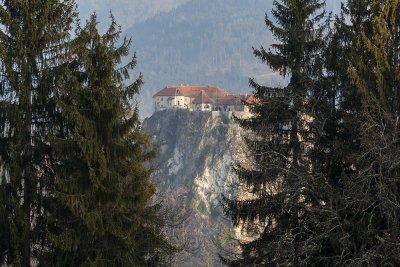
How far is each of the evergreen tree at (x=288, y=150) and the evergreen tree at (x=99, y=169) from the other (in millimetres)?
2653

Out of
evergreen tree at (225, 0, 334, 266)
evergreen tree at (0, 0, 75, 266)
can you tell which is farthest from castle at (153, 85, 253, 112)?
evergreen tree at (0, 0, 75, 266)

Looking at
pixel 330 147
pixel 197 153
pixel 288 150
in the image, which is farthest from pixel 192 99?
pixel 330 147

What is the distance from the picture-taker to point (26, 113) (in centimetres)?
1227

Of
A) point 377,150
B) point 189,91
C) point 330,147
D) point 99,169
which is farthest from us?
point 189,91

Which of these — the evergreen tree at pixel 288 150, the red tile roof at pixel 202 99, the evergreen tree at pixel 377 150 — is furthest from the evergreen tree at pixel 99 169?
the red tile roof at pixel 202 99

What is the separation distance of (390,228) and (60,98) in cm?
838

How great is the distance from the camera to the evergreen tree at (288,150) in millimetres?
12383

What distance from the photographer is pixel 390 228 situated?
1051 cm

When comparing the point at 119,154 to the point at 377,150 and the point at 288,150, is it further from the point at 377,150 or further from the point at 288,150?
the point at 377,150

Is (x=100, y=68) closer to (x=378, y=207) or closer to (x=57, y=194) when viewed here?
(x=57, y=194)

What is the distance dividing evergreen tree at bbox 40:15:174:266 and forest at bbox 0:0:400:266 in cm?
3

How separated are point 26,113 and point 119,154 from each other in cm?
248

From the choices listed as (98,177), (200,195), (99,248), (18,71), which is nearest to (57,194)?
(98,177)

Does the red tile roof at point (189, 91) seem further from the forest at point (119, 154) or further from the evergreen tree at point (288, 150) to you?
the forest at point (119, 154)
